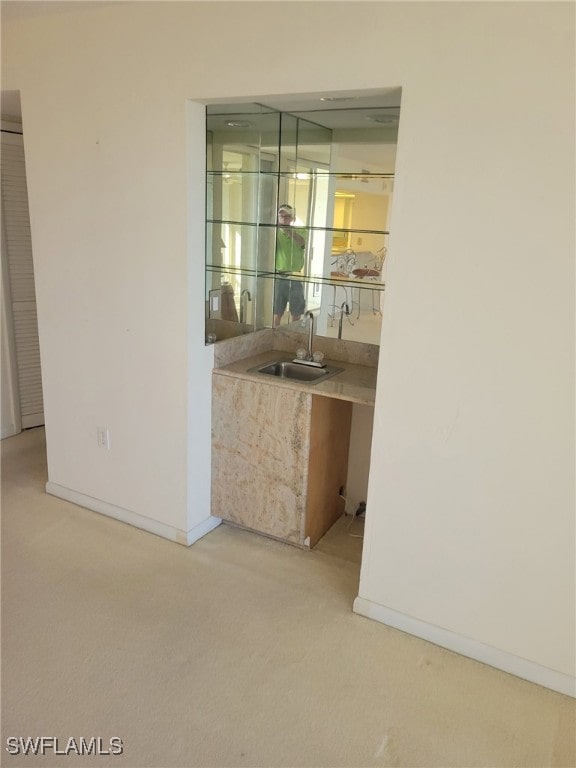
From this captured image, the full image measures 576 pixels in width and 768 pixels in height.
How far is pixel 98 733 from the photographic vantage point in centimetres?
200

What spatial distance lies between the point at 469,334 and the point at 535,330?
228 millimetres

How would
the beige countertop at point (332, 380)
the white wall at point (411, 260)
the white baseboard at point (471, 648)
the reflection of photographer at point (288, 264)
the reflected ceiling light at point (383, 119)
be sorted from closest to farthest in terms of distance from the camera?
1. the white wall at point (411, 260)
2. the white baseboard at point (471, 648)
3. the beige countertop at point (332, 380)
4. the reflected ceiling light at point (383, 119)
5. the reflection of photographer at point (288, 264)

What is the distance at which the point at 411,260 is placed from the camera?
2176 millimetres

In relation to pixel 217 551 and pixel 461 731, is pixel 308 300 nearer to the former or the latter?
pixel 217 551

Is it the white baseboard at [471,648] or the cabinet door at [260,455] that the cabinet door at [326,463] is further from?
the white baseboard at [471,648]

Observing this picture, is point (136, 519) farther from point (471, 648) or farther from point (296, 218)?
point (296, 218)

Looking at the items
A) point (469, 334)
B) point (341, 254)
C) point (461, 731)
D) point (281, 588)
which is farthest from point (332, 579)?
point (341, 254)

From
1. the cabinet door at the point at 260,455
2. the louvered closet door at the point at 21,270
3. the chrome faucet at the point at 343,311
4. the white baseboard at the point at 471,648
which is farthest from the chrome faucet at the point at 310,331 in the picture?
the louvered closet door at the point at 21,270

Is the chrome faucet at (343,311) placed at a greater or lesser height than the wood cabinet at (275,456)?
greater

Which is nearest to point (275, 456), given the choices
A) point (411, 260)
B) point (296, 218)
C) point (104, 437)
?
point (104, 437)

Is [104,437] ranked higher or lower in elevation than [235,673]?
higher

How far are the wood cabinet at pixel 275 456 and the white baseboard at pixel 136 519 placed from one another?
0.46 feet

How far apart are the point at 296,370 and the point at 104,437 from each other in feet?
3.83

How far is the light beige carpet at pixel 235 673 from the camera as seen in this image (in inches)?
78.2
